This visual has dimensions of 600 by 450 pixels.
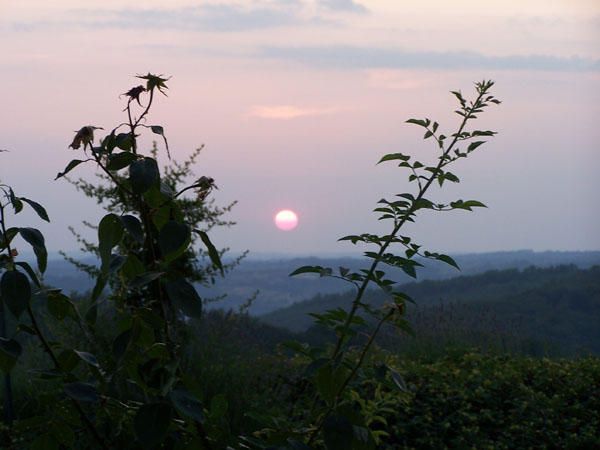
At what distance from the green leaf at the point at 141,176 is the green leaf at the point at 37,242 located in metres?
0.28

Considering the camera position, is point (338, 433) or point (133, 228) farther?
point (338, 433)

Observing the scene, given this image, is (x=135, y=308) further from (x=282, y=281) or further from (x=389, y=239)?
(x=282, y=281)

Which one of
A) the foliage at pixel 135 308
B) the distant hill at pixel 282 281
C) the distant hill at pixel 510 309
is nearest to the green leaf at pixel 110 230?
the foliage at pixel 135 308

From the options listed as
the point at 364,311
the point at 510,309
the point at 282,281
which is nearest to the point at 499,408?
the point at 364,311

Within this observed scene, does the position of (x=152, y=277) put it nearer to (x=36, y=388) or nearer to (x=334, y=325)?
(x=334, y=325)

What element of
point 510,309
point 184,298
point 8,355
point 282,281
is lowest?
point 282,281

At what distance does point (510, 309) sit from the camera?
723 inches

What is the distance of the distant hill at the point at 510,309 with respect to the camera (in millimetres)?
10945

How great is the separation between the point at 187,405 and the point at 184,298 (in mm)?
218

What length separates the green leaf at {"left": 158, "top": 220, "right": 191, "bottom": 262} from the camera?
159 centimetres

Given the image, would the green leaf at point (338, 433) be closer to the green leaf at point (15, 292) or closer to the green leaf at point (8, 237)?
the green leaf at point (15, 292)

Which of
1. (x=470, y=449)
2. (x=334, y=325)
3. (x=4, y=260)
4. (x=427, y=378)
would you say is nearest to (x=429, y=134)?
(x=334, y=325)

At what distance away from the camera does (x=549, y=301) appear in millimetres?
19266

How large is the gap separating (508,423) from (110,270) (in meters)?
5.35
